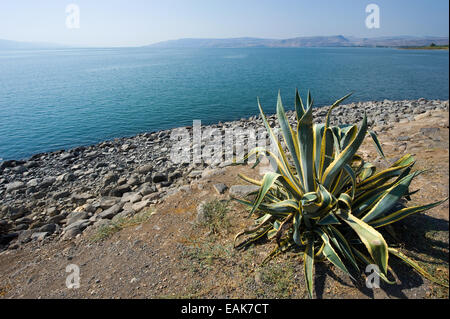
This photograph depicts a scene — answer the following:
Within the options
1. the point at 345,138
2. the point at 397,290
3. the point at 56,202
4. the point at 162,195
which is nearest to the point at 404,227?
the point at 397,290

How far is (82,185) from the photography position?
8102 mm

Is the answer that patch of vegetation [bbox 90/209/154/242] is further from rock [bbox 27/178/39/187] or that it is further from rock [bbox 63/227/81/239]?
rock [bbox 27/178/39/187]

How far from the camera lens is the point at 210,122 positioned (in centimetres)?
1592

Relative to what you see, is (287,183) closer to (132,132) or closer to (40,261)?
(40,261)

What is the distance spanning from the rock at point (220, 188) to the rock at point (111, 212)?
243cm

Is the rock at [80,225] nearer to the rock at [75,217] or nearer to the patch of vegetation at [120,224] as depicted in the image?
the rock at [75,217]

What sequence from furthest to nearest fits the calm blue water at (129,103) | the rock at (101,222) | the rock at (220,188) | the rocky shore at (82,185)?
the calm blue water at (129,103)
the rocky shore at (82,185)
the rock at (101,222)
the rock at (220,188)

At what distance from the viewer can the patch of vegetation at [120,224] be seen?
4.40m

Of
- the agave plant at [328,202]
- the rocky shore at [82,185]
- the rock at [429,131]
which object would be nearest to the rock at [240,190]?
the agave plant at [328,202]

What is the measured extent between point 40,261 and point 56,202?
332 cm

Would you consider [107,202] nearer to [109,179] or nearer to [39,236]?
[39,236]

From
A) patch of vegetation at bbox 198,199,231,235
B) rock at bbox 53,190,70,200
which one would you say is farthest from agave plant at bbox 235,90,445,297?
rock at bbox 53,190,70,200

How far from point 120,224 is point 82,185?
4.32 metres

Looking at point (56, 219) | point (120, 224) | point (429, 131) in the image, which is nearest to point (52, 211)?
point (56, 219)
